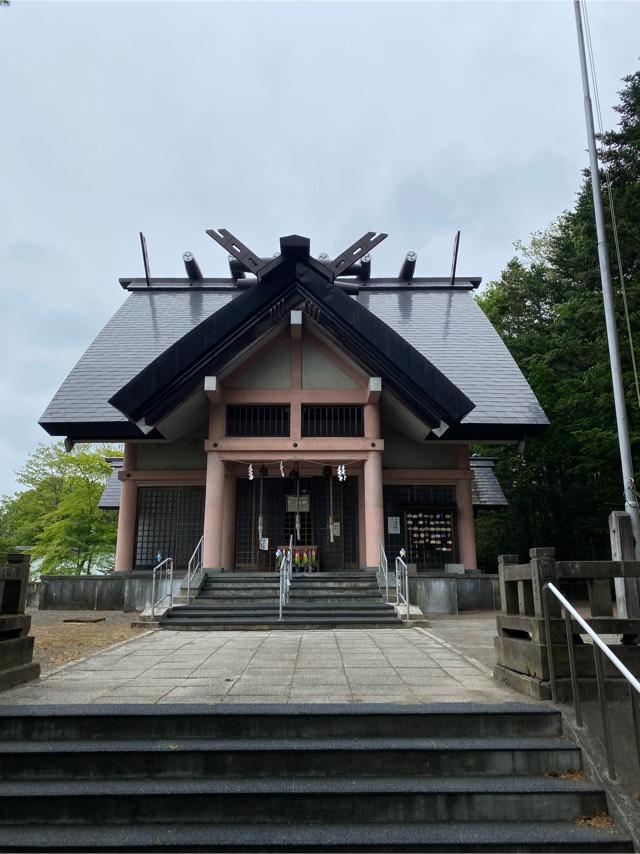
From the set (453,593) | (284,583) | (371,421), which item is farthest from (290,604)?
(371,421)

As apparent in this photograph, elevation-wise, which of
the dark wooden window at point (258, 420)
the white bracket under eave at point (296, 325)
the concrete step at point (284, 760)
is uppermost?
the white bracket under eave at point (296, 325)

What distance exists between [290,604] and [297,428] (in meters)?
4.80

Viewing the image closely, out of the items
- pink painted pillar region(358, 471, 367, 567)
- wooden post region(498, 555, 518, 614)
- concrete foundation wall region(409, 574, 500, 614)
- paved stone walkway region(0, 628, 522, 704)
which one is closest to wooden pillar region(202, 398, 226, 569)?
pink painted pillar region(358, 471, 367, 567)

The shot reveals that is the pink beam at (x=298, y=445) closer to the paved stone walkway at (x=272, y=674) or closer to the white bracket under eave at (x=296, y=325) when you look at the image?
the white bracket under eave at (x=296, y=325)

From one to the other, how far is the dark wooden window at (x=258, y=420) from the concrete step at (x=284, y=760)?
1126cm

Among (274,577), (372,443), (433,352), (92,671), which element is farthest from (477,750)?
(433,352)

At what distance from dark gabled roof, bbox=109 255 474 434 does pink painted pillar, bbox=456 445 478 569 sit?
2.90 metres

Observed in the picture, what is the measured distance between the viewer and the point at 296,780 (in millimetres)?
3707

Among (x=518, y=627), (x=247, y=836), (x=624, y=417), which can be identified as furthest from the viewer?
(x=624, y=417)

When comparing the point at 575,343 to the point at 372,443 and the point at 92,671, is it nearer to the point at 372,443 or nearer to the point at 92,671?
the point at 372,443

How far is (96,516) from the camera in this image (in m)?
25.3

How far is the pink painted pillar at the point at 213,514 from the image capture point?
13484mm

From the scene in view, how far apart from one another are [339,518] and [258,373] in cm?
456

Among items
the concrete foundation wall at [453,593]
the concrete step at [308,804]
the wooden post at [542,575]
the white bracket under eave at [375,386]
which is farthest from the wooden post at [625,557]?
the white bracket under eave at [375,386]
